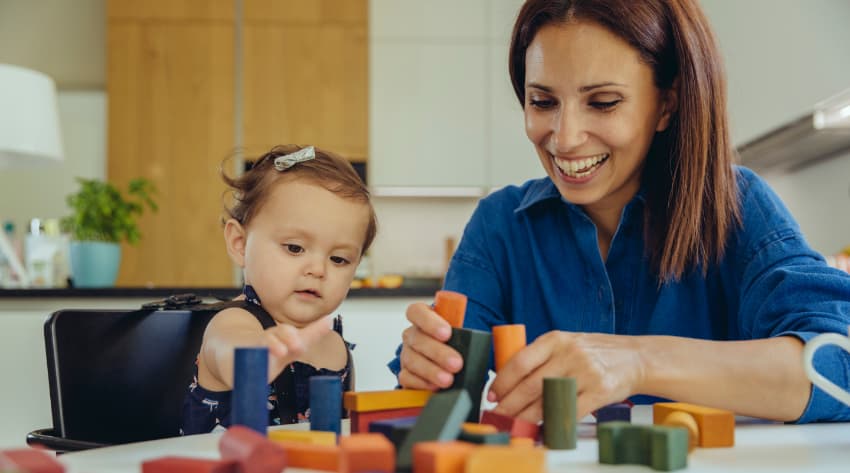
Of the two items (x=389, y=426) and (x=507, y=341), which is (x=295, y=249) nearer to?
(x=507, y=341)

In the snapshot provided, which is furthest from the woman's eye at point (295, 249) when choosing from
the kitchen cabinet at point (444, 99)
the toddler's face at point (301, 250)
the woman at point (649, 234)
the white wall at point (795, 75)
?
the kitchen cabinet at point (444, 99)

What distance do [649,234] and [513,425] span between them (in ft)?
2.12

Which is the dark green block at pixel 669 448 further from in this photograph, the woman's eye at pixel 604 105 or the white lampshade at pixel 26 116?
the white lampshade at pixel 26 116

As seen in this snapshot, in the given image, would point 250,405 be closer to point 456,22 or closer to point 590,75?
point 590,75

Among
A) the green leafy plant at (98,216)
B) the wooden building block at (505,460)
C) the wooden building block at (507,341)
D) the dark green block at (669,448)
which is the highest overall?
the green leafy plant at (98,216)

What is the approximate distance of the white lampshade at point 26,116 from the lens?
9.55 ft

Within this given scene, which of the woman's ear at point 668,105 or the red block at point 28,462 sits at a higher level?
the woman's ear at point 668,105

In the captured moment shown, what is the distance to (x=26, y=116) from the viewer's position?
296cm

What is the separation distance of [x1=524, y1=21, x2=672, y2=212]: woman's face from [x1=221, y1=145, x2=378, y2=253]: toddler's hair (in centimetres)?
28

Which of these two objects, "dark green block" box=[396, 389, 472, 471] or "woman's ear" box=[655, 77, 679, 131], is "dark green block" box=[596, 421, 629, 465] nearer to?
"dark green block" box=[396, 389, 472, 471]

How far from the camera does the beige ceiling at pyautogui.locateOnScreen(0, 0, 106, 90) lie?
179 inches

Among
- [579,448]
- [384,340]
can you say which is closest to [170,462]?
[579,448]

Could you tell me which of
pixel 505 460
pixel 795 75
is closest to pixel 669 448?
pixel 505 460

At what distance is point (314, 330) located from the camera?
667mm
